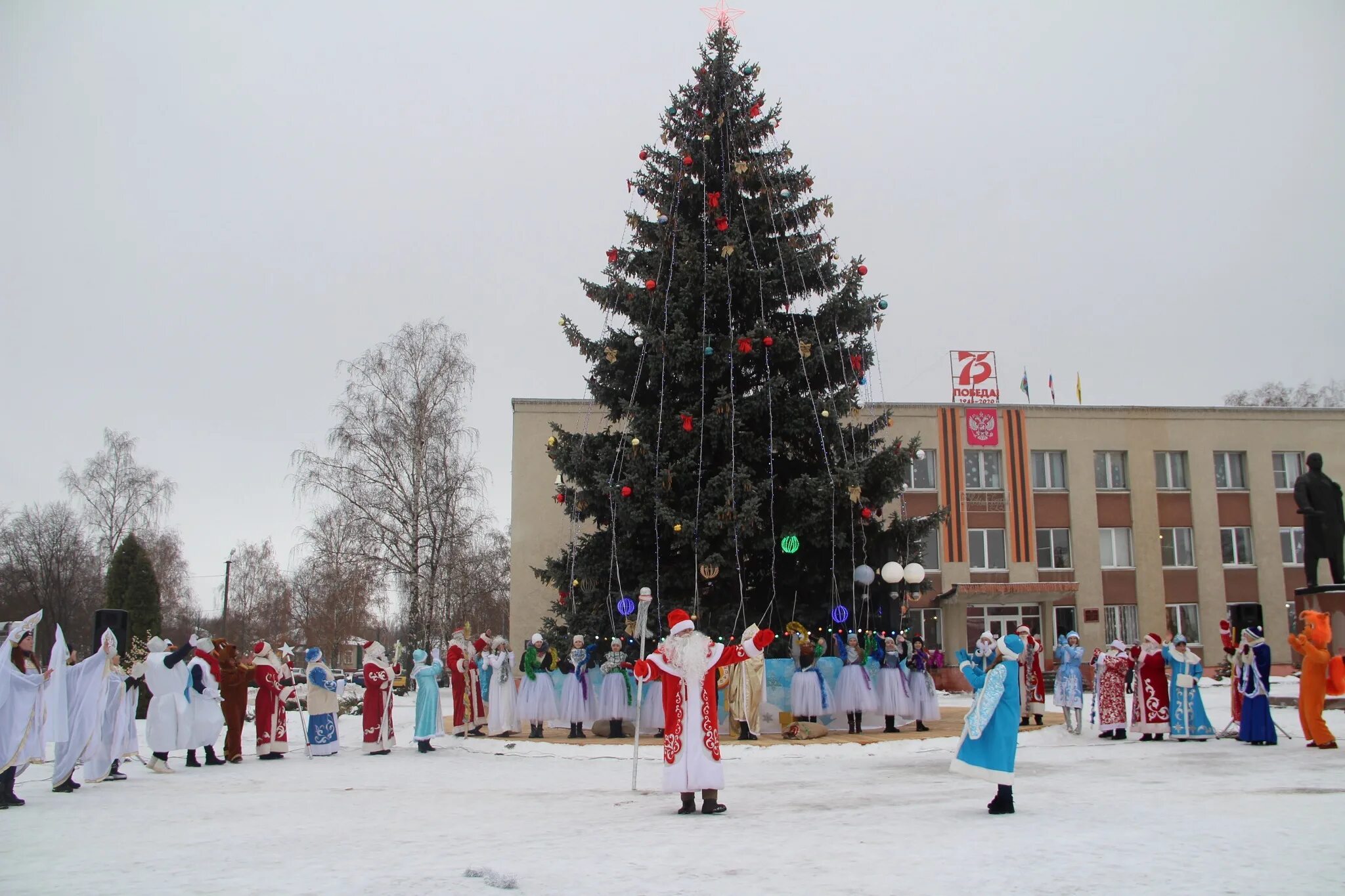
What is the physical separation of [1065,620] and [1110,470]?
582 cm

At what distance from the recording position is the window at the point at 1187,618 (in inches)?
1521

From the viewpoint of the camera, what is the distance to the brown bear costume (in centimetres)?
1630

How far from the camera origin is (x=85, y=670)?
1266 cm

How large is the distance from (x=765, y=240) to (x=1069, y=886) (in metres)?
16.0

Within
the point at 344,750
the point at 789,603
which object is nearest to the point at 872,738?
the point at 789,603

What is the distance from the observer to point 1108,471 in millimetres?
39344

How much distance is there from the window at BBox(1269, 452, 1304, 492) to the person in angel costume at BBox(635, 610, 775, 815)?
121ft

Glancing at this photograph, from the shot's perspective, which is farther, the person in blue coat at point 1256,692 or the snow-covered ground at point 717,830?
the person in blue coat at point 1256,692

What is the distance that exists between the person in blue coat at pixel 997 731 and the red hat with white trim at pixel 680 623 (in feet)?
8.92

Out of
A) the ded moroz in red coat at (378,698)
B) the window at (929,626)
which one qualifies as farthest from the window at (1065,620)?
the ded moroz in red coat at (378,698)

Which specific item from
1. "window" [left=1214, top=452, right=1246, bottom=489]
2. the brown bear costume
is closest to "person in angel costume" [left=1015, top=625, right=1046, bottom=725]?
the brown bear costume

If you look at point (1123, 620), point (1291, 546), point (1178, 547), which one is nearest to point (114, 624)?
point (1123, 620)

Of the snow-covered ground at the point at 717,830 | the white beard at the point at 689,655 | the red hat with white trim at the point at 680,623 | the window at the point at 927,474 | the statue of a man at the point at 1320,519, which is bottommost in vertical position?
the snow-covered ground at the point at 717,830

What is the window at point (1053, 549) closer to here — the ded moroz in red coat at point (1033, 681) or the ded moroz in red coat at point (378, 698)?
the ded moroz in red coat at point (1033, 681)
